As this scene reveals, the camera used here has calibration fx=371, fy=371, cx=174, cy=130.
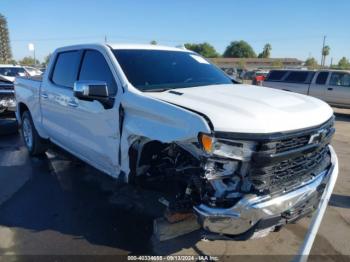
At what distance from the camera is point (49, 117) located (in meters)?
5.56

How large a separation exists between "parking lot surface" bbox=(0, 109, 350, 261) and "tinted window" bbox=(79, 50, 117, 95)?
58.3 inches

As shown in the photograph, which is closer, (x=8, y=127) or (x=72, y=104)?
(x=72, y=104)

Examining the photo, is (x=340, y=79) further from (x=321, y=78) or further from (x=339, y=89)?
(x=321, y=78)

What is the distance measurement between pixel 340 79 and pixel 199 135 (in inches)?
553

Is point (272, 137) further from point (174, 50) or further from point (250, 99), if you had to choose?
point (174, 50)

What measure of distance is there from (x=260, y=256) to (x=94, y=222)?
182 centimetres

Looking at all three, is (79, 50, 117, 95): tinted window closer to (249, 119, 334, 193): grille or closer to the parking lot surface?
the parking lot surface

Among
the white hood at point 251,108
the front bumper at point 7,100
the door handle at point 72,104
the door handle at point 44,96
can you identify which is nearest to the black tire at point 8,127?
the front bumper at point 7,100

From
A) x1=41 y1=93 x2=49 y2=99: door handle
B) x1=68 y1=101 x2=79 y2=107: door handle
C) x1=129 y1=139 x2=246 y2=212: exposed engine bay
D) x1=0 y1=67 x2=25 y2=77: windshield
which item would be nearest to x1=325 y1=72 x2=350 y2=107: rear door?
x1=41 y1=93 x2=49 y2=99: door handle

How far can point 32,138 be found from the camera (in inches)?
261

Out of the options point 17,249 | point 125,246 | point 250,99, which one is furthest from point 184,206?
point 17,249

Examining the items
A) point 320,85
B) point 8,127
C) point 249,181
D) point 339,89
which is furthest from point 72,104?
point 320,85

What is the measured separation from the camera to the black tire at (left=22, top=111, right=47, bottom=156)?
650 cm

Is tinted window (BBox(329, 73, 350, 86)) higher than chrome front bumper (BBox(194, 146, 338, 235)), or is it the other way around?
chrome front bumper (BBox(194, 146, 338, 235))
